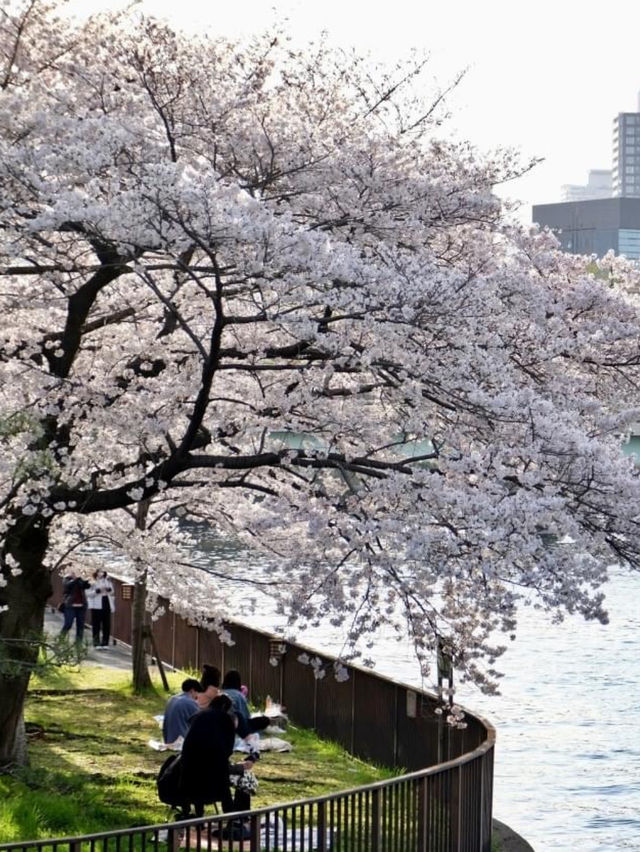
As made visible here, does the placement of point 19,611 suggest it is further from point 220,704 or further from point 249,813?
point 249,813

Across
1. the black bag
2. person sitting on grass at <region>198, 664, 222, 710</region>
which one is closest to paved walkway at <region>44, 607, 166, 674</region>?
person sitting on grass at <region>198, 664, 222, 710</region>

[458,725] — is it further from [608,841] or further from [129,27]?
[129,27]

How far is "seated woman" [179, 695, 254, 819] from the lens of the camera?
38.3 ft

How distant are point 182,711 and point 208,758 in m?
2.80

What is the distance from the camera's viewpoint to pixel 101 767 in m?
16.9

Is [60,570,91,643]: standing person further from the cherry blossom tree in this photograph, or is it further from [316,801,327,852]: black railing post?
[316,801,327,852]: black railing post

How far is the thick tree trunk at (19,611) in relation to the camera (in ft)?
49.4

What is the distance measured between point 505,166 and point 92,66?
14.9 ft

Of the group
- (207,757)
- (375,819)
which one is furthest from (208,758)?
(375,819)

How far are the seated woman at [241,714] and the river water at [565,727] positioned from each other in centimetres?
429

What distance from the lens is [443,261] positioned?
14875 mm

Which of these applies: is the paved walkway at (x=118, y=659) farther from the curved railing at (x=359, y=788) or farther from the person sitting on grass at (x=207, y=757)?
the person sitting on grass at (x=207, y=757)

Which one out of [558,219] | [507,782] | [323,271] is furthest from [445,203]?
[558,219]

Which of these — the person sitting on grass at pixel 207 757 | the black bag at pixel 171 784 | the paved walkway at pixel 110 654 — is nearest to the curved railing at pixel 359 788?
the black bag at pixel 171 784
